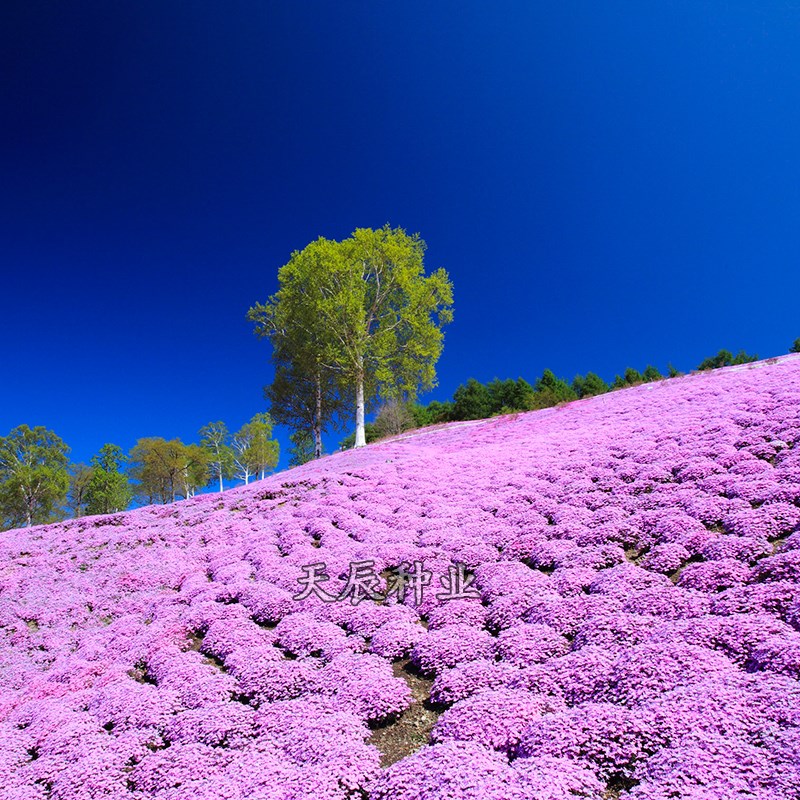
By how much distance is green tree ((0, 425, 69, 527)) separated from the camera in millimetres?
50656

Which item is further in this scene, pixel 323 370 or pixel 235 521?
pixel 323 370

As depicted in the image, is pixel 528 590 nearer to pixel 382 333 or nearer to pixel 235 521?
pixel 235 521

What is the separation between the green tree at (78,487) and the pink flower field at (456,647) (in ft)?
174

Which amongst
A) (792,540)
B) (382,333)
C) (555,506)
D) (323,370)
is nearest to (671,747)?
(792,540)

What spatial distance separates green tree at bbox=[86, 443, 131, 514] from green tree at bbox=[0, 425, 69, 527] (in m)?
2.78

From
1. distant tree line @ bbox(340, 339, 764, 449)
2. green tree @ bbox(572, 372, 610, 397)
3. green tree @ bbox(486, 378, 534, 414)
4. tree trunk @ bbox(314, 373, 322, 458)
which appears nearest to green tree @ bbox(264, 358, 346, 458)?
tree trunk @ bbox(314, 373, 322, 458)

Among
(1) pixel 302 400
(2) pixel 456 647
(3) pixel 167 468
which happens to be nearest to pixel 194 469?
(3) pixel 167 468

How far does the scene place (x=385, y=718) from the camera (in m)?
4.78

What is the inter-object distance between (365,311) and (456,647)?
27938mm

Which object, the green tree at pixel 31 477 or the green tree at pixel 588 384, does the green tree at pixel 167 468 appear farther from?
the green tree at pixel 588 384

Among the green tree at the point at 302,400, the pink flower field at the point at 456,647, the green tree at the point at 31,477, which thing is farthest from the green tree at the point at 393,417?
the green tree at the point at 31,477

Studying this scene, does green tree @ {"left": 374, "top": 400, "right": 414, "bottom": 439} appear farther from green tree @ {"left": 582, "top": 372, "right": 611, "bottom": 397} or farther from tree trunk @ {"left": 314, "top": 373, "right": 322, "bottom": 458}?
green tree @ {"left": 582, "top": 372, "right": 611, "bottom": 397}

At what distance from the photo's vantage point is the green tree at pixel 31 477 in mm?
50656

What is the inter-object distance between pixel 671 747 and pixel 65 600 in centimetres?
1079
